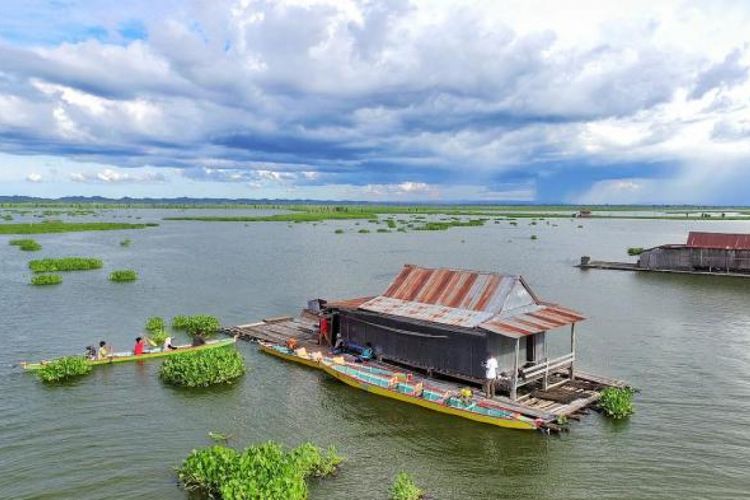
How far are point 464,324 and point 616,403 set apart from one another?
6.25m

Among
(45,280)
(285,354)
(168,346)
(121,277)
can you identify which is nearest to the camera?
(285,354)

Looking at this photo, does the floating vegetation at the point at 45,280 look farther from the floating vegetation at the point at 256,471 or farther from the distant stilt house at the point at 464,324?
the floating vegetation at the point at 256,471

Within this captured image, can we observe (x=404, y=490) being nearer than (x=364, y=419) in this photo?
Yes

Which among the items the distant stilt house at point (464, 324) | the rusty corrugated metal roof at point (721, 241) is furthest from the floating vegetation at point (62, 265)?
the rusty corrugated metal roof at point (721, 241)

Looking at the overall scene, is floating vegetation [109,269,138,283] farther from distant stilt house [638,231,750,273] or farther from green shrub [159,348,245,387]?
distant stilt house [638,231,750,273]

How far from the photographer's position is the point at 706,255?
60625 mm

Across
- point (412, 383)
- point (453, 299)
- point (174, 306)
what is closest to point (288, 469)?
point (412, 383)

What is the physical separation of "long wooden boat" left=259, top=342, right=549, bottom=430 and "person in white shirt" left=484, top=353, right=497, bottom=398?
44 cm

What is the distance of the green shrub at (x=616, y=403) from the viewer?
69.5 feet

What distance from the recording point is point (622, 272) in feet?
206

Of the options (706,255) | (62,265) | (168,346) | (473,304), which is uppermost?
(706,255)

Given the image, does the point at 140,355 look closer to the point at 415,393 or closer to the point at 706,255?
the point at 415,393

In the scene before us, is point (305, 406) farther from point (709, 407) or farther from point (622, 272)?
point (622, 272)

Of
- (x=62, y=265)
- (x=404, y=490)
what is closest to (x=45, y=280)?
(x=62, y=265)
